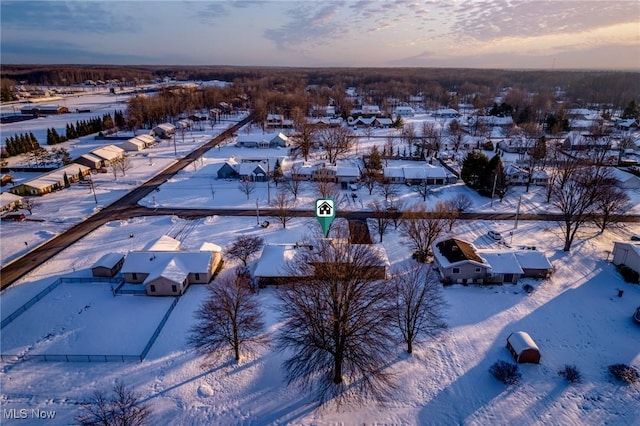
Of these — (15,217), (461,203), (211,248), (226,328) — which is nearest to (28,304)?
(211,248)

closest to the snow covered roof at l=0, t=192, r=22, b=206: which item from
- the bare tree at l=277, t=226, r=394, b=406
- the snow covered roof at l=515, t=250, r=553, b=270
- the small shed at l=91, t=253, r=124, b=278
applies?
the small shed at l=91, t=253, r=124, b=278

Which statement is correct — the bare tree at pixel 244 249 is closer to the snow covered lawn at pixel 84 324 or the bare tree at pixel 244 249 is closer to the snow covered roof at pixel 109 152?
the snow covered lawn at pixel 84 324

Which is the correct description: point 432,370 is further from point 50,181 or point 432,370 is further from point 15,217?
point 50,181

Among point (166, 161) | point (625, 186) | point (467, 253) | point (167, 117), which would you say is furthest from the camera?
point (167, 117)

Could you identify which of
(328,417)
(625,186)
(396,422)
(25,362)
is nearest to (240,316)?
(328,417)

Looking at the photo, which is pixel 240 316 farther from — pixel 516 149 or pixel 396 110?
pixel 396 110

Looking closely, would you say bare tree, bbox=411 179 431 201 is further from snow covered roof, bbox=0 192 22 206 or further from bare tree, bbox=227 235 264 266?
snow covered roof, bbox=0 192 22 206
